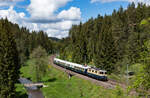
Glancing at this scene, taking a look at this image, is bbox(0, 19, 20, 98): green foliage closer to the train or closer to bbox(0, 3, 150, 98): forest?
bbox(0, 3, 150, 98): forest

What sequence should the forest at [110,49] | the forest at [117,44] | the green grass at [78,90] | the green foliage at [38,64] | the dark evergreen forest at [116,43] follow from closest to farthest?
the forest at [110,49] < the green grass at [78,90] < the forest at [117,44] < the green foliage at [38,64] < the dark evergreen forest at [116,43]

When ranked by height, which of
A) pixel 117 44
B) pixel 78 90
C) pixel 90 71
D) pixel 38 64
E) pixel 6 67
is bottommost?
pixel 78 90

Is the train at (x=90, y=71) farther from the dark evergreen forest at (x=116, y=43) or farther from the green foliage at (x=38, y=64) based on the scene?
the green foliage at (x=38, y=64)

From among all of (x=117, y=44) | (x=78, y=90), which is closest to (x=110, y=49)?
(x=117, y=44)

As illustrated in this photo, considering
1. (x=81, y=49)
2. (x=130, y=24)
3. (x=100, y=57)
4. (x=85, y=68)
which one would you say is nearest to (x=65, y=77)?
(x=85, y=68)

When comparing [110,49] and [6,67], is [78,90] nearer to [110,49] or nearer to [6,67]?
[110,49]

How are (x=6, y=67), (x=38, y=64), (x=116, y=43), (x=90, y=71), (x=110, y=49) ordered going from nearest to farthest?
1. (x=6, y=67)
2. (x=90, y=71)
3. (x=38, y=64)
4. (x=110, y=49)
5. (x=116, y=43)

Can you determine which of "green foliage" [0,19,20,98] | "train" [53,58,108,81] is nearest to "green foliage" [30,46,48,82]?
"train" [53,58,108,81]

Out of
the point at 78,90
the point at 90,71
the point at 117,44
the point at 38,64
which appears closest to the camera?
the point at 78,90

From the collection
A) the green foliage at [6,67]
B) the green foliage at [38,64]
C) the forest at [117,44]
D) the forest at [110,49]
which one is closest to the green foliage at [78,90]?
the green foliage at [38,64]

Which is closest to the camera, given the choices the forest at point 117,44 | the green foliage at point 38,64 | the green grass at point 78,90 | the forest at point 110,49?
the forest at point 110,49

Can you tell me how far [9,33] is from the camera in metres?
33.8

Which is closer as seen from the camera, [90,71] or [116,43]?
[90,71]

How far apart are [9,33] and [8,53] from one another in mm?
5329
